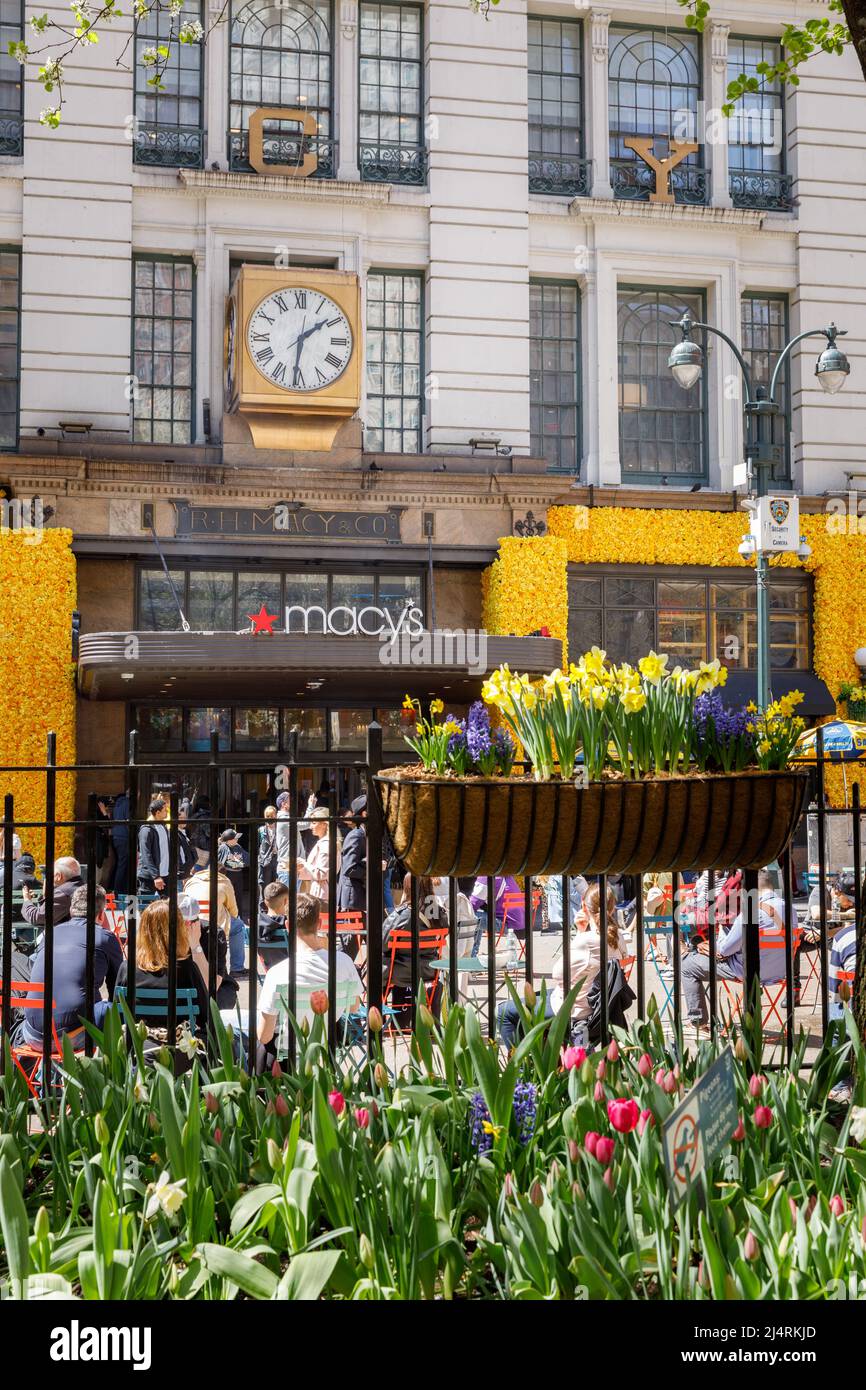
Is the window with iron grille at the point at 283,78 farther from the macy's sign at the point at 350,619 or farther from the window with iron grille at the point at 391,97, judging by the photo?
the macy's sign at the point at 350,619

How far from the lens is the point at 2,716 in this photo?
2197 centimetres

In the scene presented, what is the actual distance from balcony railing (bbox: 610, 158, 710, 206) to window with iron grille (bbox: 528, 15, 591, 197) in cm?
68

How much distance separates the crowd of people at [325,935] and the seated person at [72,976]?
1 centimetres

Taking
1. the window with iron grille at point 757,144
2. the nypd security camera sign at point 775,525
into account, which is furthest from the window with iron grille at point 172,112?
the nypd security camera sign at point 775,525

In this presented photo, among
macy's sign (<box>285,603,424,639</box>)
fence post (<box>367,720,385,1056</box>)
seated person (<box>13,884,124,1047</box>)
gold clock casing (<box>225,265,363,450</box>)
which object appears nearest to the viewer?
fence post (<box>367,720,385,1056</box>)

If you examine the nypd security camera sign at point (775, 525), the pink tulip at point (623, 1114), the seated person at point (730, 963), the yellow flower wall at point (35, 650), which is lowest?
the seated person at point (730, 963)

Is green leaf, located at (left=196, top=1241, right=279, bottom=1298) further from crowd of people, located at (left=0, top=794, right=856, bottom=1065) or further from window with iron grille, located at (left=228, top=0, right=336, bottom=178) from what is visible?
window with iron grille, located at (left=228, top=0, right=336, bottom=178)

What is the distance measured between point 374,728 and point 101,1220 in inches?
117

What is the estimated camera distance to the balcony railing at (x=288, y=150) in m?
24.3

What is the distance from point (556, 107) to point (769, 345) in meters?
6.28

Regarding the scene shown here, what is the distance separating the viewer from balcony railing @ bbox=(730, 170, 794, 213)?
26.5 m

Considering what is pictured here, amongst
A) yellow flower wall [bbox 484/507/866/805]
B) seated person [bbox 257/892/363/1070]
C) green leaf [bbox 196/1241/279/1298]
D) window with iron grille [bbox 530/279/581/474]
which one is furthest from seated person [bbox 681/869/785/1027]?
window with iron grille [bbox 530/279/581/474]

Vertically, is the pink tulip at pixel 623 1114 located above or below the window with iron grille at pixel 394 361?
below

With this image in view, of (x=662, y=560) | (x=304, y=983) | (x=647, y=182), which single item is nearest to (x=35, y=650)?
(x=662, y=560)
